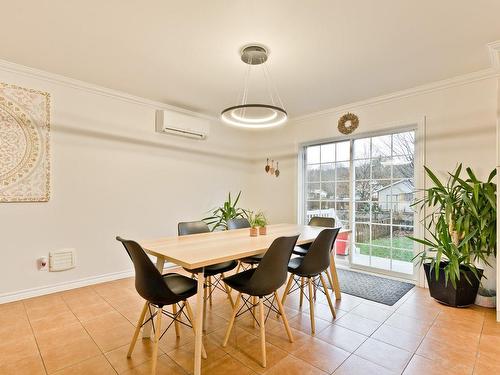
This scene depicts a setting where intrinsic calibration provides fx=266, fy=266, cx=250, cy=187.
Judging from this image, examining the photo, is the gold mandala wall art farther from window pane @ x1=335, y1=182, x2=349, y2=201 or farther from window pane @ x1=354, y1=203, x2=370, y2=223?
window pane @ x1=354, y1=203, x2=370, y2=223

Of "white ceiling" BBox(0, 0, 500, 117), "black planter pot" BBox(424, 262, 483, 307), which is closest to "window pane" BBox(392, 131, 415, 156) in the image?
"white ceiling" BBox(0, 0, 500, 117)

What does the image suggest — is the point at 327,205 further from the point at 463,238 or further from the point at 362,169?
the point at 463,238

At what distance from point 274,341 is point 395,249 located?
2.38 meters

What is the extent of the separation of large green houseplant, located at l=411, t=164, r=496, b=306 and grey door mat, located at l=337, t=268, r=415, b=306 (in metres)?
0.40

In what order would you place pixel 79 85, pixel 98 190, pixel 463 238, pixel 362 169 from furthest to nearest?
pixel 362 169, pixel 98 190, pixel 79 85, pixel 463 238

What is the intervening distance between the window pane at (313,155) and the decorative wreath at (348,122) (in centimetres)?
58

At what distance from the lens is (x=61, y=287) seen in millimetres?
3082

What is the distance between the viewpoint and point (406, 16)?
2029 millimetres

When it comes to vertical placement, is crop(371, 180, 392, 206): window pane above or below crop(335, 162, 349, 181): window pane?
below

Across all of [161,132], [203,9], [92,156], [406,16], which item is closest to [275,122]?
[203,9]

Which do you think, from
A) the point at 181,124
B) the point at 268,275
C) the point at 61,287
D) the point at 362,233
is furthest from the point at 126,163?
the point at 362,233

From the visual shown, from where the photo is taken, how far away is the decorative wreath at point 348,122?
391 cm

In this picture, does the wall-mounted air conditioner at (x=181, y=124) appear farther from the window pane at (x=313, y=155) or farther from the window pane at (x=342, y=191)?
the window pane at (x=342, y=191)

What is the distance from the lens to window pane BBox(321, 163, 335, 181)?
14.1ft
